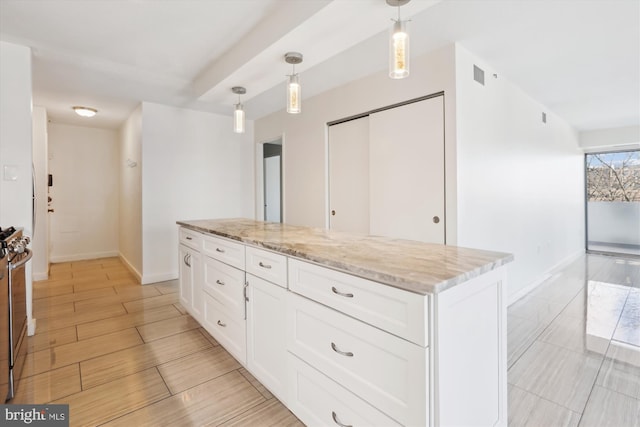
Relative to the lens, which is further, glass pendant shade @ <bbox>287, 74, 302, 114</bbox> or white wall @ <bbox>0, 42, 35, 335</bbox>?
white wall @ <bbox>0, 42, 35, 335</bbox>

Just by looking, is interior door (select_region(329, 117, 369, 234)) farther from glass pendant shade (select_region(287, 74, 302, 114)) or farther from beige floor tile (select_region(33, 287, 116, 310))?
beige floor tile (select_region(33, 287, 116, 310))

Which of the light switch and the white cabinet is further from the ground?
the light switch

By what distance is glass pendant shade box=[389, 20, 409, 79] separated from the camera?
159 cm

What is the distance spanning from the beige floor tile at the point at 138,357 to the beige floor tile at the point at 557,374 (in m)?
2.17

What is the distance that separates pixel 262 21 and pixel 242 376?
243 cm

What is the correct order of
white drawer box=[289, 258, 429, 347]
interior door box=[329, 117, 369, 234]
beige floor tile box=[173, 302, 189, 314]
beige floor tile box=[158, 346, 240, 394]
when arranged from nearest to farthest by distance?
white drawer box=[289, 258, 429, 347] < beige floor tile box=[158, 346, 240, 394] < beige floor tile box=[173, 302, 189, 314] < interior door box=[329, 117, 369, 234]

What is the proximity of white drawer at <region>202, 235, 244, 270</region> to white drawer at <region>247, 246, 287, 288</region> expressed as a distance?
0.38ft

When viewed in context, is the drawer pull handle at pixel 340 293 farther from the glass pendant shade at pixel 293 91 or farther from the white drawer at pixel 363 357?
the glass pendant shade at pixel 293 91

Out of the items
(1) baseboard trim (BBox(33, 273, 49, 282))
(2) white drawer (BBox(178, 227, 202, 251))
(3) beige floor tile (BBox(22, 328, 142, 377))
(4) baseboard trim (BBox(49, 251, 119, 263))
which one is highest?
(2) white drawer (BBox(178, 227, 202, 251))

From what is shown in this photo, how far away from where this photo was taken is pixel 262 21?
7.29 ft

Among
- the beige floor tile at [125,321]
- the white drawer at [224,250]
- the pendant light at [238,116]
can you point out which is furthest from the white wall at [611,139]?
the beige floor tile at [125,321]

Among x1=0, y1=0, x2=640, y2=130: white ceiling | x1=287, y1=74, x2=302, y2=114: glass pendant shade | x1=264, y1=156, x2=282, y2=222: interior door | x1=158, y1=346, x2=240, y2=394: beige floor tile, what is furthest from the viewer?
x1=264, y1=156, x2=282, y2=222: interior door

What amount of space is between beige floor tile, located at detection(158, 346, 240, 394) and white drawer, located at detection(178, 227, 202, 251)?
798 millimetres

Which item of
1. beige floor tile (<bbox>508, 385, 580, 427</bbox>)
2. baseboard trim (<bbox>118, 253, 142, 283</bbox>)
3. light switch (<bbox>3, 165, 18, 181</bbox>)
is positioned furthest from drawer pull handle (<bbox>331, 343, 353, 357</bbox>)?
baseboard trim (<bbox>118, 253, 142, 283</bbox>)
